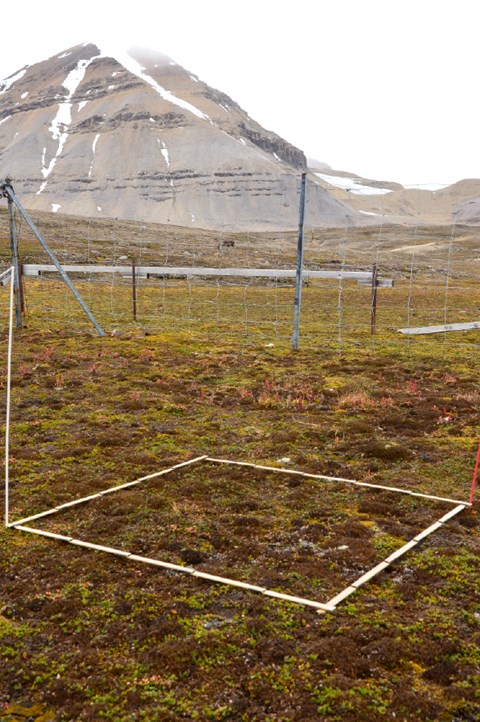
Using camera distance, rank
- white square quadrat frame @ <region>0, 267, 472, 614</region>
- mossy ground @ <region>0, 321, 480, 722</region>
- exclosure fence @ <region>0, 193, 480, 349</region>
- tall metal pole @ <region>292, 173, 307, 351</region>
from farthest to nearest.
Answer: exclosure fence @ <region>0, 193, 480, 349</region> → tall metal pole @ <region>292, 173, 307, 351</region> → white square quadrat frame @ <region>0, 267, 472, 614</region> → mossy ground @ <region>0, 321, 480, 722</region>

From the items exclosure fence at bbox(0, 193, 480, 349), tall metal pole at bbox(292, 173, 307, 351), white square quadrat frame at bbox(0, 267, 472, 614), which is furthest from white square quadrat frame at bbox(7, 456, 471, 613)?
exclosure fence at bbox(0, 193, 480, 349)

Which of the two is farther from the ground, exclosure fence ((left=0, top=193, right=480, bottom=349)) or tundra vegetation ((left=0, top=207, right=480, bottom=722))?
exclosure fence ((left=0, top=193, right=480, bottom=349))

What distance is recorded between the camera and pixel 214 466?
31.7ft

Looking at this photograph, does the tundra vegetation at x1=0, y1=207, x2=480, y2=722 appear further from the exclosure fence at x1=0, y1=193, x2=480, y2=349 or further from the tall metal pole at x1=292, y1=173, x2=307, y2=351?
the exclosure fence at x1=0, y1=193, x2=480, y2=349

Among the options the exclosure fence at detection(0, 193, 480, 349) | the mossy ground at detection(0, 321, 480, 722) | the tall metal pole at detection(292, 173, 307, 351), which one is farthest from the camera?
the exclosure fence at detection(0, 193, 480, 349)

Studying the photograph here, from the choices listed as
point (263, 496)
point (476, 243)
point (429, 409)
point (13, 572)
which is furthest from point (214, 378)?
point (476, 243)

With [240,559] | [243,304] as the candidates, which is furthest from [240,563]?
[243,304]

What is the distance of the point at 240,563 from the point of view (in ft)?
21.6

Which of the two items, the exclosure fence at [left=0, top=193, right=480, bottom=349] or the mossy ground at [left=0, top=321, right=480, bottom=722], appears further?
the exclosure fence at [left=0, top=193, right=480, bottom=349]

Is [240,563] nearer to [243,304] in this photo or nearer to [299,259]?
[299,259]

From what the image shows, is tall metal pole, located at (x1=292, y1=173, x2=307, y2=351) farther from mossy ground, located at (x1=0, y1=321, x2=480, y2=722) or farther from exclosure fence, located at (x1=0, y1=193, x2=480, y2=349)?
mossy ground, located at (x1=0, y1=321, x2=480, y2=722)

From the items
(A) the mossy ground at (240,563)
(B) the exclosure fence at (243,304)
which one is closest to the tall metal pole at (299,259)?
(B) the exclosure fence at (243,304)

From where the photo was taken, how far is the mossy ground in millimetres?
4660

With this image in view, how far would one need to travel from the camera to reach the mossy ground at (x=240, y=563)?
15.3 feet
